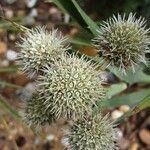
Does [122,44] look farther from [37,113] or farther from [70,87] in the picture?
[37,113]

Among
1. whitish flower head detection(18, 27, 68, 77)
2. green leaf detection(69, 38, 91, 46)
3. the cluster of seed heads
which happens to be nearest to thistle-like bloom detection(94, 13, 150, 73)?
the cluster of seed heads

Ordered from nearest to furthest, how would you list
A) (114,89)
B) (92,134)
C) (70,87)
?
(70,87), (92,134), (114,89)

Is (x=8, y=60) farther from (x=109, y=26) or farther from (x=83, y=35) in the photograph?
(x=109, y=26)

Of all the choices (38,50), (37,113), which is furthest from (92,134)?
(38,50)

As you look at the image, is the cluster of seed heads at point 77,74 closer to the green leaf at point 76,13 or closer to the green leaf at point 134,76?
the green leaf at point 76,13

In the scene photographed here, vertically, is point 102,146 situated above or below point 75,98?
below

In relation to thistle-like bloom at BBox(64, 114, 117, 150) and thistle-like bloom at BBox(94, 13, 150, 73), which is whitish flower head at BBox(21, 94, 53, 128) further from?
thistle-like bloom at BBox(94, 13, 150, 73)

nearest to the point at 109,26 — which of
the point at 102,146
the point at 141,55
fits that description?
the point at 141,55

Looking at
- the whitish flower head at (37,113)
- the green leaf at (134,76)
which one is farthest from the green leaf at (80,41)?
the whitish flower head at (37,113)
